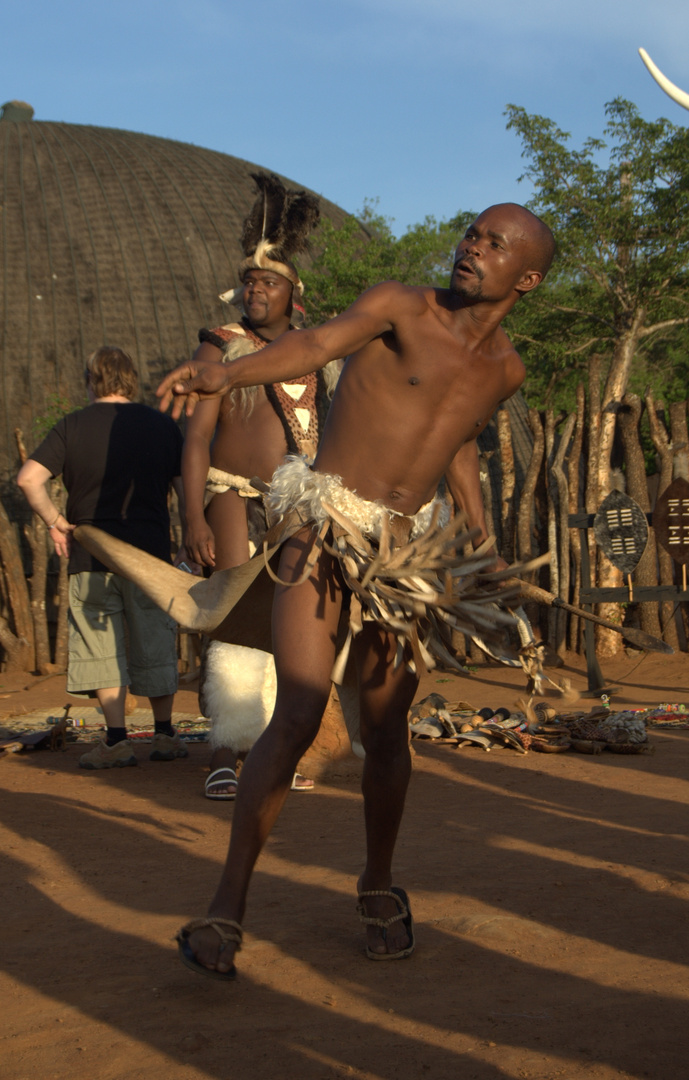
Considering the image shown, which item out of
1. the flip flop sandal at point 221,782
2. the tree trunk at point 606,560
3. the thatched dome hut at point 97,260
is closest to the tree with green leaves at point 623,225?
the tree trunk at point 606,560

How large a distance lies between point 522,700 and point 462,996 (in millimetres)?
988

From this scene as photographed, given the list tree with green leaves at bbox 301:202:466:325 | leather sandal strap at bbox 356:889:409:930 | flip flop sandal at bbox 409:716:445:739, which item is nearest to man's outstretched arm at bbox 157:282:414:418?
leather sandal strap at bbox 356:889:409:930

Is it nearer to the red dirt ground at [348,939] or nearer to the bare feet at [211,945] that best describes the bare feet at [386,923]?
the red dirt ground at [348,939]

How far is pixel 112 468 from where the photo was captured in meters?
4.77

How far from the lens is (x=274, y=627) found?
7.80 feet

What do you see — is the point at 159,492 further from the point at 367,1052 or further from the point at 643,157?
the point at 643,157

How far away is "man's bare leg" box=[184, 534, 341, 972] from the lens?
7.07ft

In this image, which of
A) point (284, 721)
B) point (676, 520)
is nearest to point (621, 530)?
point (676, 520)

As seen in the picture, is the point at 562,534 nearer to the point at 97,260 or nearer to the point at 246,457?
the point at 246,457

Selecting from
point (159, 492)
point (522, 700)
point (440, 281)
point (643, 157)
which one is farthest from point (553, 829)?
point (440, 281)

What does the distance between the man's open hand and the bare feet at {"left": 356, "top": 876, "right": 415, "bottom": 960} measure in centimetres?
126

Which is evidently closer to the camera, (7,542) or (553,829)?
(553,829)

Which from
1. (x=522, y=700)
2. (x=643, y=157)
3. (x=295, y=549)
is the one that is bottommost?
(x=522, y=700)

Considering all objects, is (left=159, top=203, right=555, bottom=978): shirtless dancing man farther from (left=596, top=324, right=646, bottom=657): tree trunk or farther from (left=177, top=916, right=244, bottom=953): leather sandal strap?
(left=596, top=324, right=646, bottom=657): tree trunk
